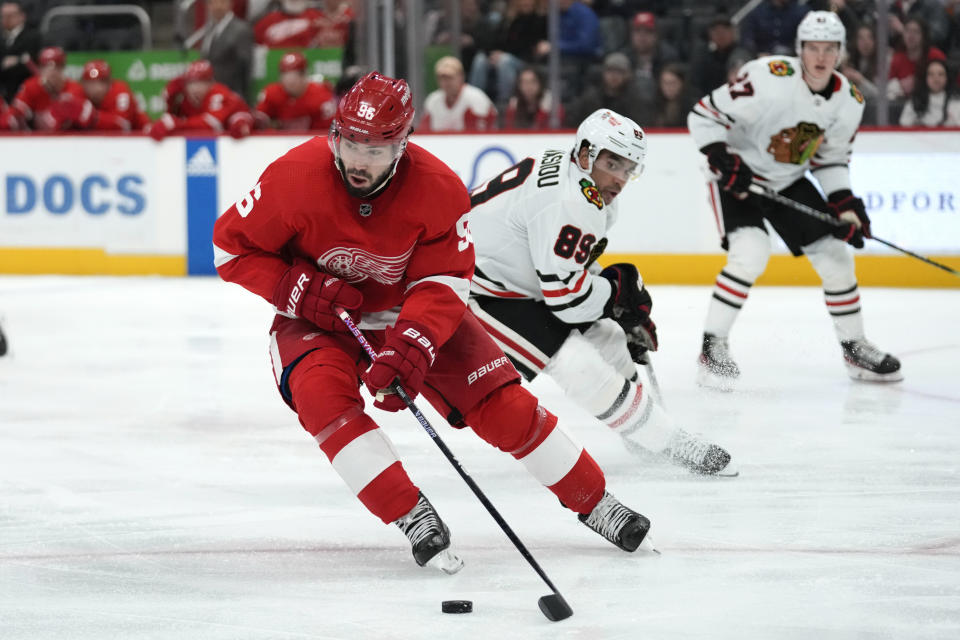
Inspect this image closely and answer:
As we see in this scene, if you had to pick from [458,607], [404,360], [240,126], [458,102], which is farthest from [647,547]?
[240,126]

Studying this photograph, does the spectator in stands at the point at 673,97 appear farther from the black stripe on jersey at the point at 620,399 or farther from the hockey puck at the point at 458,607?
the hockey puck at the point at 458,607

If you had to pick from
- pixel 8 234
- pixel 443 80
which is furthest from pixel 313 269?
pixel 8 234

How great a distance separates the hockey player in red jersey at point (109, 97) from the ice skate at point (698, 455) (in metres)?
6.34

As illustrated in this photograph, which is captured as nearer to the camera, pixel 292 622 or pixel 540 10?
pixel 292 622

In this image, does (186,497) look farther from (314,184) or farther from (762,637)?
(762,637)

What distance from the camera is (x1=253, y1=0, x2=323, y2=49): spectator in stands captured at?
8961 mm

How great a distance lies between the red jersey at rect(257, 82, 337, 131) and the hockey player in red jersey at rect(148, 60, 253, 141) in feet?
0.49

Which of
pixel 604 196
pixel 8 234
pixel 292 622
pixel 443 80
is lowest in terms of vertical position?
pixel 8 234

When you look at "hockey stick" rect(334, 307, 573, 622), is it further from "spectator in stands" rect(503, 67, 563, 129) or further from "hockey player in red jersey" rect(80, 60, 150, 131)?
"hockey player in red jersey" rect(80, 60, 150, 131)

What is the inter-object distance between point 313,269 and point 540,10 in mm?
5732

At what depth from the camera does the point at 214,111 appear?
873 centimetres

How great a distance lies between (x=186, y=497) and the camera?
3.29 meters

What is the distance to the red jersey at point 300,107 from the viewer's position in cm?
867

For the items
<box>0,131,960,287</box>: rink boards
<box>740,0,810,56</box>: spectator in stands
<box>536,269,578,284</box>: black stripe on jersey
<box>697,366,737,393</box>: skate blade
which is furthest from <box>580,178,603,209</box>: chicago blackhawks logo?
<box>740,0,810,56</box>: spectator in stands
